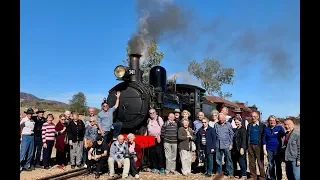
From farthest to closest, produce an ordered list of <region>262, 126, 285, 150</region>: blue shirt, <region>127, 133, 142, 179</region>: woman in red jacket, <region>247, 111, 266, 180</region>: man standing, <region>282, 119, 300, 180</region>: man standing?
1. <region>127, 133, 142, 179</region>: woman in red jacket
2. <region>247, 111, 266, 180</region>: man standing
3. <region>262, 126, 285, 150</region>: blue shirt
4. <region>282, 119, 300, 180</region>: man standing

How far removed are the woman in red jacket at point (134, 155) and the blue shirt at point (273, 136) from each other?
2931mm

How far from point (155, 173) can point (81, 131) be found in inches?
92.5

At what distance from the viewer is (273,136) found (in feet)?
22.4

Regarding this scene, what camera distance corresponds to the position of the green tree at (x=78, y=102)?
108ft

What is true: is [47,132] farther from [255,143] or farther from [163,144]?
[255,143]

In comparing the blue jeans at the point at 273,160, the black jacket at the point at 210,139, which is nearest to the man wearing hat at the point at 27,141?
the black jacket at the point at 210,139

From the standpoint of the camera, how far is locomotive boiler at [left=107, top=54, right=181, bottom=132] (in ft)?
29.4

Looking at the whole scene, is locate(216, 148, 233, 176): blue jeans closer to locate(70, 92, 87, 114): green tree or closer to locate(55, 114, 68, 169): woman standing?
locate(55, 114, 68, 169): woman standing

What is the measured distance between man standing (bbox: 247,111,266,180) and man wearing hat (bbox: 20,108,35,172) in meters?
5.44

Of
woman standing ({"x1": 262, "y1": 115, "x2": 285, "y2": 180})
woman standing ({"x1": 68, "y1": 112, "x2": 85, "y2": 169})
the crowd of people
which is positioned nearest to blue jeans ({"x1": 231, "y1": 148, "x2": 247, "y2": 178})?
the crowd of people

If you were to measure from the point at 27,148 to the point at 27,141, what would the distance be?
177 millimetres

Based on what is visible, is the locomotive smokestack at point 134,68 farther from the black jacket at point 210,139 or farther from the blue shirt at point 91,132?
the black jacket at point 210,139
